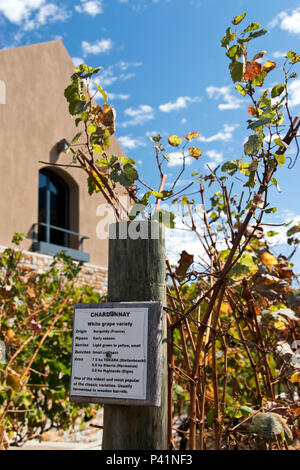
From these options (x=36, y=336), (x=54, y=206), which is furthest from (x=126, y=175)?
(x=54, y=206)

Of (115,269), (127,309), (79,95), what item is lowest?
(127,309)

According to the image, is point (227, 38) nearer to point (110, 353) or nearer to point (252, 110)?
point (252, 110)

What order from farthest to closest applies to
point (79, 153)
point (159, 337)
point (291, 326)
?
1. point (291, 326)
2. point (79, 153)
3. point (159, 337)

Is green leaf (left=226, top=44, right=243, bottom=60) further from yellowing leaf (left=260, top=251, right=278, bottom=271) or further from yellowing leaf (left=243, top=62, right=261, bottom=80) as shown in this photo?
yellowing leaf (left=260, top=251, right=278, bottom=271)

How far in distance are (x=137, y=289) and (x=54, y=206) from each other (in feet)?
34.2

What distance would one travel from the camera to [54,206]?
39.7ft

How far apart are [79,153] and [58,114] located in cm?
979

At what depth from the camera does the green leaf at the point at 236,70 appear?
6.12 feet

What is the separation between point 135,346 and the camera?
1824mm

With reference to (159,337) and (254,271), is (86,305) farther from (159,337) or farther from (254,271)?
Answer: (254,271)

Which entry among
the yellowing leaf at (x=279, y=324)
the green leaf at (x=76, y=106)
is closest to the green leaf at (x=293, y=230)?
the yellowing leaf at (x=279, y=324)

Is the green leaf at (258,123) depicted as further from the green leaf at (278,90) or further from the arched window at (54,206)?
the arched window at (54,206)

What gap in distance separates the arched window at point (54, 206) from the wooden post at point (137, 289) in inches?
374
